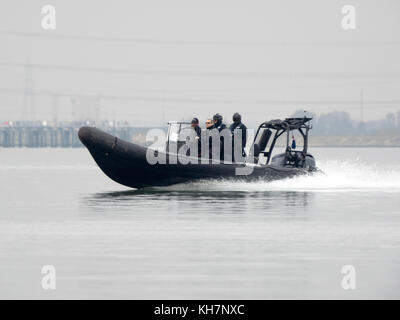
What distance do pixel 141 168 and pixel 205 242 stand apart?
1044 centimetres

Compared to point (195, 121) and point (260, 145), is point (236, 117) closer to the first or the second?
point (195, 121)

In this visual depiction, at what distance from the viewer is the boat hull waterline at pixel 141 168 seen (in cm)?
2794

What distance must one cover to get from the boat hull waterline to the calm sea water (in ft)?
1.55

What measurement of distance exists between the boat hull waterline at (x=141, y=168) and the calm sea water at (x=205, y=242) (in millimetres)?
473

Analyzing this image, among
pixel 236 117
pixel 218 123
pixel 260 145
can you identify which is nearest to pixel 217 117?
pixel 218 123

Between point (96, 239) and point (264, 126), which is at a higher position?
point (264, 126)

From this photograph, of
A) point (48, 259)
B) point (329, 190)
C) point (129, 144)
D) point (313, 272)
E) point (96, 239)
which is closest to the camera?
point (313, 272)

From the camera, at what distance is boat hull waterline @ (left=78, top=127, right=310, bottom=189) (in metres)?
27.9

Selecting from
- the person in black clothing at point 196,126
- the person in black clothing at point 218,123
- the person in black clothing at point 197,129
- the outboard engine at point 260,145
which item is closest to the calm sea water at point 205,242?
the outboard engine at point 260,145

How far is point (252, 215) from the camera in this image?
22938mm

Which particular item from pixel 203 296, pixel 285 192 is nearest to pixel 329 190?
pixel 285 192

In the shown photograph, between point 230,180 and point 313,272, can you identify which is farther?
point 230,180
